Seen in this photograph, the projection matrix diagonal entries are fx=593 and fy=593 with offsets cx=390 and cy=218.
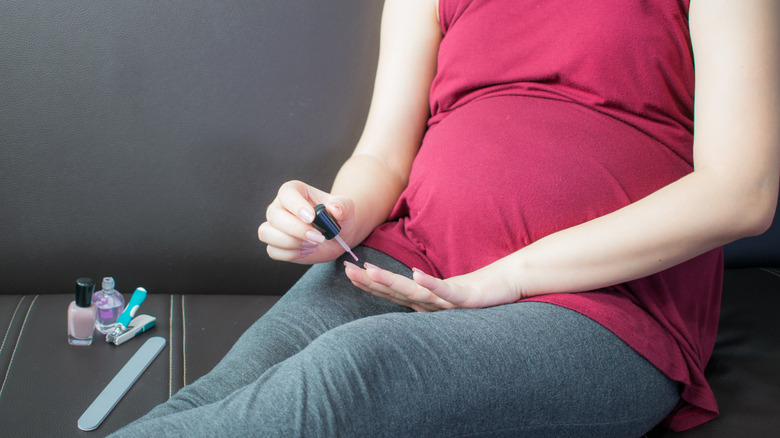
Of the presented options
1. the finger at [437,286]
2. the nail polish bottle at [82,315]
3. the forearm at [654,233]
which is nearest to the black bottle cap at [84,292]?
the nail polish bottle at [82,315]

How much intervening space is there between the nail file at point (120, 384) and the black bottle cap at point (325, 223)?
0.40m

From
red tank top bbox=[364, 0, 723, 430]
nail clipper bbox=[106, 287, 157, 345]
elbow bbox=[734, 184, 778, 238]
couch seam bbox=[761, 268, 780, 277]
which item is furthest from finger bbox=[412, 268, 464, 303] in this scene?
couch seam bbox=[761, 268, 780, 277]

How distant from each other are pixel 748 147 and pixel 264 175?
2.72 ft

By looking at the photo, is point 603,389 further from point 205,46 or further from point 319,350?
point 205,46

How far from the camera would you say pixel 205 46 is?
3.67 ft

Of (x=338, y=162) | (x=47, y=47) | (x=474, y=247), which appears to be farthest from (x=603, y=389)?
(x=47, y=47)

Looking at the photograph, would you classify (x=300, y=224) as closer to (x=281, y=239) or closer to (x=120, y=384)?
(x=281, y=239)

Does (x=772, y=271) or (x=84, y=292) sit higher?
(x=84, y=292)

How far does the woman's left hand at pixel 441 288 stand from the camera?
70 centimetres

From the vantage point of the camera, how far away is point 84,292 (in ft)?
3.08

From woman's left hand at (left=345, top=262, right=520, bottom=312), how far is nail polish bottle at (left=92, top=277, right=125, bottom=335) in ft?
1.66

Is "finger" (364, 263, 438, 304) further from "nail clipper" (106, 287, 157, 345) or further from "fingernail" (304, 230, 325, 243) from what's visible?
"nail clipper" (106, 287, 157, 345)

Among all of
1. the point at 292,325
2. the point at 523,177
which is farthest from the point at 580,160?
the point at 292,325

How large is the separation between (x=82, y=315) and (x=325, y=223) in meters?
0.49
